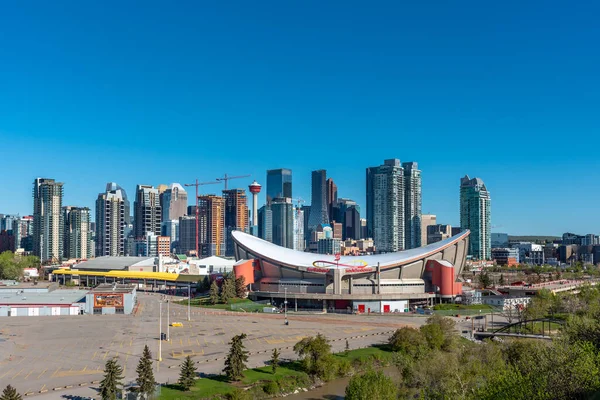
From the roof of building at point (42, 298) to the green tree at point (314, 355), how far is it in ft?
140

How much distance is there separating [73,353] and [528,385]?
3365cm

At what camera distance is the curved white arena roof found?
85.6 m

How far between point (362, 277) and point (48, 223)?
436ft

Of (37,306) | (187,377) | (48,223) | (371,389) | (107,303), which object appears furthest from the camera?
(48,223)

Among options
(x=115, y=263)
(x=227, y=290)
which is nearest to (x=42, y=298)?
(x=227, y=290)

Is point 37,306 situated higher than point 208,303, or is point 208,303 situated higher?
point 37,306

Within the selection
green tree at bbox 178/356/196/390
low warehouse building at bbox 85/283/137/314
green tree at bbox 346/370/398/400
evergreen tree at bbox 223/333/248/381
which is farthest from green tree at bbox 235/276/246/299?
green tree at bbox 346/370/398/400

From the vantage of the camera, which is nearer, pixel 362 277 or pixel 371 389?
pixel 371 389

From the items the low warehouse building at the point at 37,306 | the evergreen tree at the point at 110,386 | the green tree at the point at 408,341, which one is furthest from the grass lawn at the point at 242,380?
the low warehouse building at the point at 37,306

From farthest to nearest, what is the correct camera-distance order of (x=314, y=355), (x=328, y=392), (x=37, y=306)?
(x=37, y=306), (x=314, y=355), (x=328, y=392)

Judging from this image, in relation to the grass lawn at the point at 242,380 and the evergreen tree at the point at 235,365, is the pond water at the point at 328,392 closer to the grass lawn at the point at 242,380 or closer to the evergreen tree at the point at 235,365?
the grass lawn at the point at 242,380

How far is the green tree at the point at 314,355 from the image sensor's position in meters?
39.8

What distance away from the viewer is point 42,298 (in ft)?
252

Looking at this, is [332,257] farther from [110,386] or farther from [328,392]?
[110,386]
